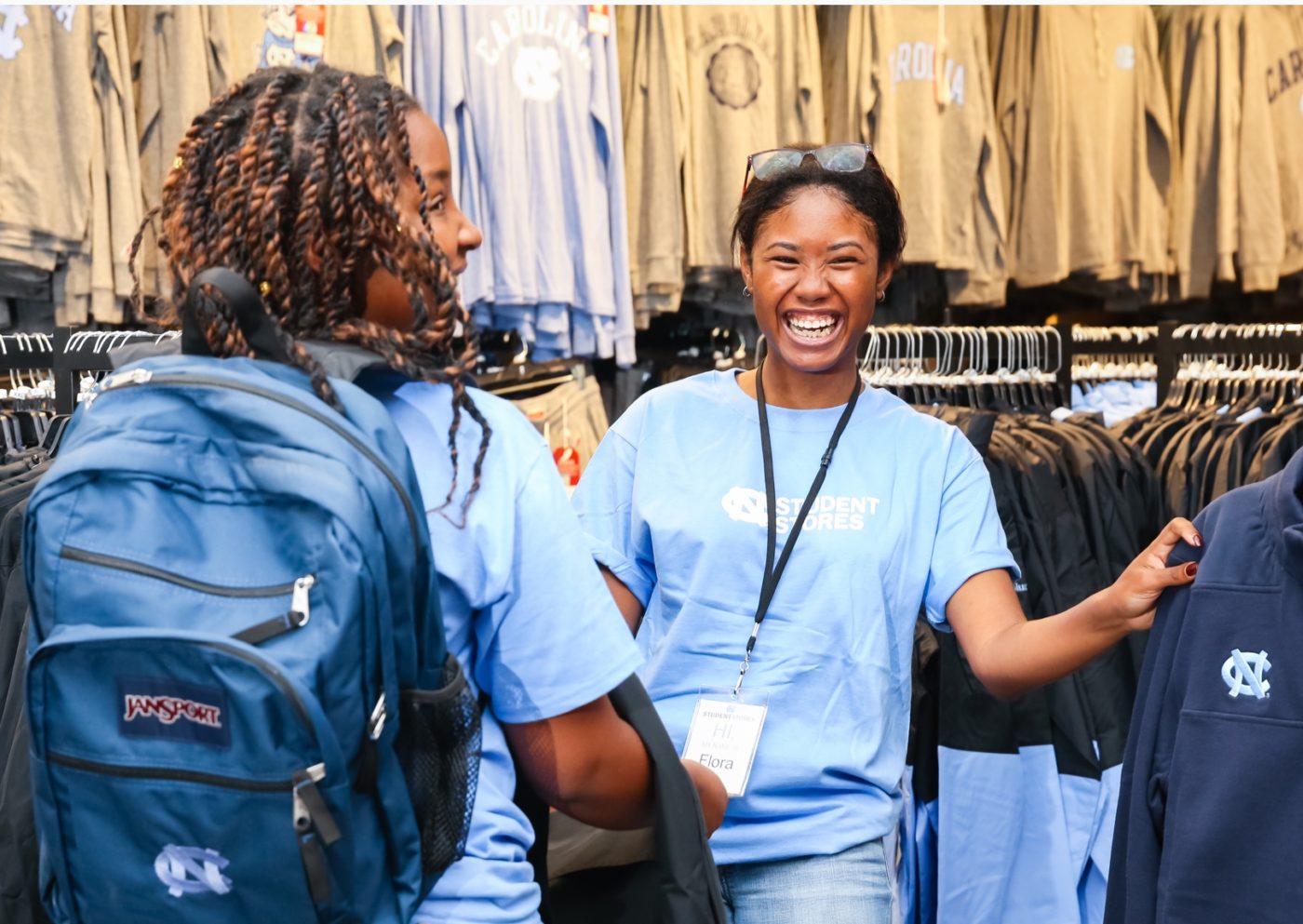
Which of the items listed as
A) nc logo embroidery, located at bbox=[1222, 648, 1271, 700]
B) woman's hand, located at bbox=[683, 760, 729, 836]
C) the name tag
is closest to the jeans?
the name tag

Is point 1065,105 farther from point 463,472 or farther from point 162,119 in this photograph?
point 463,472

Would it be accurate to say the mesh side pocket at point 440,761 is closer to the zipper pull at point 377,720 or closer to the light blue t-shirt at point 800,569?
the zipper pull at point 377,720

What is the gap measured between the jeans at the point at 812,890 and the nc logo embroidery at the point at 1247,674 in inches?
19.2

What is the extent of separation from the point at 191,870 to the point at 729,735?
824 millimetres

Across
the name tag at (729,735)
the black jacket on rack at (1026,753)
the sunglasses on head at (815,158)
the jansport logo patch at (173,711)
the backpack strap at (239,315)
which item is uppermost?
the sunglasses on head at (815,158)

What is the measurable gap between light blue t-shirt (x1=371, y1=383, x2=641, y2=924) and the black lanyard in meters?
0.62

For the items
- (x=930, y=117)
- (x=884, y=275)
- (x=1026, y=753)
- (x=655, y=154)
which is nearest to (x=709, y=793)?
(x=884, y=275)

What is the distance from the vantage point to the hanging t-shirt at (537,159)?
336 centimetres

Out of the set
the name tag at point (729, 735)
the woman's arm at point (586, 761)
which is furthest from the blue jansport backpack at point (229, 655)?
the name tag at point (729, 735)

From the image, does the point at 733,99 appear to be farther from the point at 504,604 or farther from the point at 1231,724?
the point at 504,604

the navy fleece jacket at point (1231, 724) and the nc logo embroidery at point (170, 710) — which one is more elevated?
the nc logo embroidery at point (170, 710)

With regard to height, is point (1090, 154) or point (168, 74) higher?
point (168, 74)

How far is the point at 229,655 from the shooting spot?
836 millimetres

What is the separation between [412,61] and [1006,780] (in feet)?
7.57
